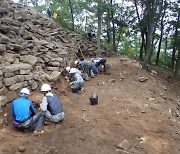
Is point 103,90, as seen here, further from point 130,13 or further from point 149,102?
point 130,13

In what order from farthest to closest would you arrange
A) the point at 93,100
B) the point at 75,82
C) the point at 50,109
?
the point at 75,82 < the point at 93,100 < the point at 50,109

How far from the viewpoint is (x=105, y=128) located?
624cm

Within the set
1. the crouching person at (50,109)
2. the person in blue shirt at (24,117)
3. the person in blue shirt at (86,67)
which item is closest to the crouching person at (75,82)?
the person in blue shirt at (86,67)

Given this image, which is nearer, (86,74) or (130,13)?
(86,74)

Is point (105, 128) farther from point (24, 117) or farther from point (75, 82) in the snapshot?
point (75, 82)

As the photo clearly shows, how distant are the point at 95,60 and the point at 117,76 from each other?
1.35m

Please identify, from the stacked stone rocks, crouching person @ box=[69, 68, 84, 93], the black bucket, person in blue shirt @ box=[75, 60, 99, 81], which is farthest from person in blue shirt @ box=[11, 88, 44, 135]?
person in blue shirt @ box=[75, 60, 99, 81]

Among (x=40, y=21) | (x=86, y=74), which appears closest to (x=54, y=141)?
(x=86, y=74)

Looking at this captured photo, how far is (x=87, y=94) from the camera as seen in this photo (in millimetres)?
9336

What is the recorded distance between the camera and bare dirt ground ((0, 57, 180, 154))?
538cm

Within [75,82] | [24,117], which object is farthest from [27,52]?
[24,117]

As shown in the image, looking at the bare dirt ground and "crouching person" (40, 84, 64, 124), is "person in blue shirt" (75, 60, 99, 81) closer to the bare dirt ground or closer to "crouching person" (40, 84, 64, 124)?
the bare dirt ground

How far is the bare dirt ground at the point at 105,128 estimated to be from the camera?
538cm

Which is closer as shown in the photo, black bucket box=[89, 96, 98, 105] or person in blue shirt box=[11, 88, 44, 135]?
person in blue shirt box=[11, 88, 44, 135]
